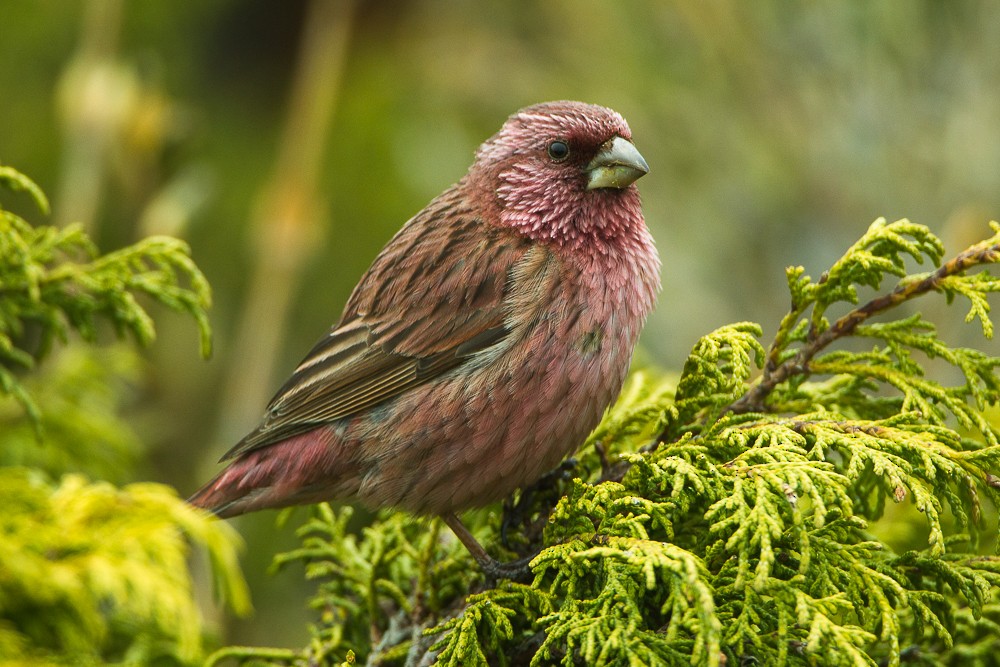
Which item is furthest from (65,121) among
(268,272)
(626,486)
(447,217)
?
(626,486)

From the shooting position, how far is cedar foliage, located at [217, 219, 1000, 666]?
7.49 ft

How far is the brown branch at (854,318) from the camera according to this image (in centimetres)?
264

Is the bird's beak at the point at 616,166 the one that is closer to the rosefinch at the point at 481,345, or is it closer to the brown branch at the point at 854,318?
the rosefinch at the point at 481,345

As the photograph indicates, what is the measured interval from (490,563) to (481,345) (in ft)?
2.69

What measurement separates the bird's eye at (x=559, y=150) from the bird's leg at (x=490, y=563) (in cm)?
144

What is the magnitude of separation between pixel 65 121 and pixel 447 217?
213cm

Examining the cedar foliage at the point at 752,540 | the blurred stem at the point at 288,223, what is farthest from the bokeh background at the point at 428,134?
the cedar foliage at the point at 752,540

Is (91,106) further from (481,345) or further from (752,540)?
(752,540)

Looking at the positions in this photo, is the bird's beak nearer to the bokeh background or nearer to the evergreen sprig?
the evergreen sprig

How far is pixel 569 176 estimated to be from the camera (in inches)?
149

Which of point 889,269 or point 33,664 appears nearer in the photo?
point 33,664

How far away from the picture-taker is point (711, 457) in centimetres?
268

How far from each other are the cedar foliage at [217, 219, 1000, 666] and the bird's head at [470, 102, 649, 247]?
0.79 meters

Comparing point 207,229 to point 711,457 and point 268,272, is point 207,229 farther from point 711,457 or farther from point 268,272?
point 711,457
